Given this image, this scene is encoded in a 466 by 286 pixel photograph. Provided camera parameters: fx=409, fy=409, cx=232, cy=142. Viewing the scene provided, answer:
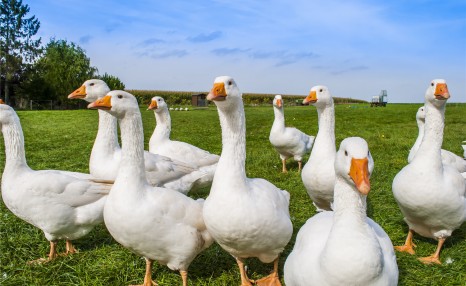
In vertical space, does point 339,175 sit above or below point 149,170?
above

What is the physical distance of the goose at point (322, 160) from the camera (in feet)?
17.0

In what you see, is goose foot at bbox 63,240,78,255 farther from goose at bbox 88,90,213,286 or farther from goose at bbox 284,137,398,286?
goose at bbox 284,137,398,286

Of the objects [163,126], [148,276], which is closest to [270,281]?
[148,276]

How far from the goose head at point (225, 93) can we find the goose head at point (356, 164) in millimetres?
1192

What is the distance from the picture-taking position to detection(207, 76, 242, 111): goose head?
354 centimetres

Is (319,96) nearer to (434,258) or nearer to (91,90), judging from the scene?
(434,258)

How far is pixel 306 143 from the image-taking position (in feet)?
34.0

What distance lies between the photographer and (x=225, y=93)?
3.59 m

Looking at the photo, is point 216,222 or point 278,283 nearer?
point 216,222

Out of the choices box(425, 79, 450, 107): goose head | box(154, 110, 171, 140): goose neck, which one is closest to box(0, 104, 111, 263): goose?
box(154, 110, 171, 140): goose neck

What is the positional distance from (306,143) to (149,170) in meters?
5.33

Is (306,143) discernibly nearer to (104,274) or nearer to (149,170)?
(149,170)

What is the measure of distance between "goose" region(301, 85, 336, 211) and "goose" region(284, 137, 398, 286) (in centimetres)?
198

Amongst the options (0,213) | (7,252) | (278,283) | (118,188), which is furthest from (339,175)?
(0,213)
